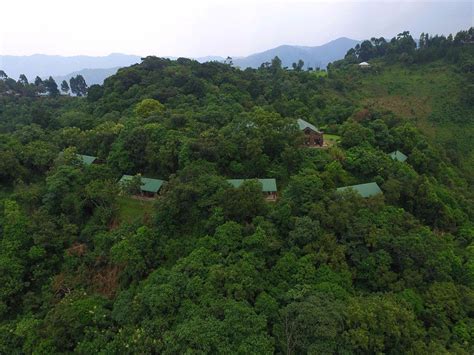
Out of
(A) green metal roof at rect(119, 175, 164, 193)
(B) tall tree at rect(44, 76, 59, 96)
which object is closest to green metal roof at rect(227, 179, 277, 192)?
(A) green metal roof at rect(119, 175, 164, 193)

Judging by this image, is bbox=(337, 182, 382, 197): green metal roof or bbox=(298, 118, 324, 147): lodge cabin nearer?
bbox=(337, 182, 382, 197): green metal roof

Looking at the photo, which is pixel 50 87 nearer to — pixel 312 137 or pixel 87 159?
pixel 87 159

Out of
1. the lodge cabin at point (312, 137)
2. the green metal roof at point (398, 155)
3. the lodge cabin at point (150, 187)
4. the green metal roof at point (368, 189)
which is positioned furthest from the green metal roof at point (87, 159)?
the green metal roof at point (398, 155)

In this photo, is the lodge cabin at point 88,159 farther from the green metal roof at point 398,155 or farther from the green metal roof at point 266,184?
the green metal roof at point 398,155

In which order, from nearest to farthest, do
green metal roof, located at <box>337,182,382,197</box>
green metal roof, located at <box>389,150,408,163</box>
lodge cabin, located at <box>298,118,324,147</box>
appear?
green metal roof, located at <box>337,182,382,197</box>, green metal roof, located at <box>389,150,408,163</box>, lodge cabin, located at <box>298,118,324,147</box>

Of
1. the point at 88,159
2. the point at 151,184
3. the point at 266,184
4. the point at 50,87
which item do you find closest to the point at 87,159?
the point at 88,159

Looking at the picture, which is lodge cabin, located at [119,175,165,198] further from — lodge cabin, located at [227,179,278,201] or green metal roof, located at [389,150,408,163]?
green metal roof, located at [389,150,408,163]
